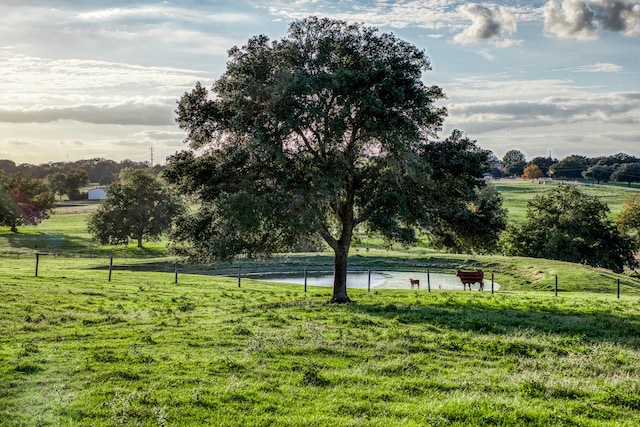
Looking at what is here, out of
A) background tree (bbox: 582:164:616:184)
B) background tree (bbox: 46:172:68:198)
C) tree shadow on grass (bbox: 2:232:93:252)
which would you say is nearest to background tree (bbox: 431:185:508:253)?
tree shadow on grass (bbox: 2:232:93:252)

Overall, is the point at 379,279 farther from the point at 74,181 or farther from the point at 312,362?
the point at 74,181

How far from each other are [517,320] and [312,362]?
1125 centimetres

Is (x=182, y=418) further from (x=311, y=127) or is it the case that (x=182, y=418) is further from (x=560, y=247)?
(x=560, y=247)

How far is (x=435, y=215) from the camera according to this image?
2834cm

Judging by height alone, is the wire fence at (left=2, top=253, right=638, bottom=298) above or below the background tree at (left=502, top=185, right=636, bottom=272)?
below

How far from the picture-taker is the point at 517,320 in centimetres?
2152

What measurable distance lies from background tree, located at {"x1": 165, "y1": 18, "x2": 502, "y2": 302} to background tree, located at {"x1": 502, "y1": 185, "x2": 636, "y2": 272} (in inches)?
1709

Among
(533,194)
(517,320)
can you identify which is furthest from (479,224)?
(533,194)

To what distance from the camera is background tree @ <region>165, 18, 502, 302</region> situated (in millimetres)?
24250

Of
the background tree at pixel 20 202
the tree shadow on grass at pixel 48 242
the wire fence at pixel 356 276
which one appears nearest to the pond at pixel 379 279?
the wire fence at pixel 356 276

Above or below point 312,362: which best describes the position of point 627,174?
above

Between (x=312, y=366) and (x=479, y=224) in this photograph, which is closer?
(x=312, y=366)

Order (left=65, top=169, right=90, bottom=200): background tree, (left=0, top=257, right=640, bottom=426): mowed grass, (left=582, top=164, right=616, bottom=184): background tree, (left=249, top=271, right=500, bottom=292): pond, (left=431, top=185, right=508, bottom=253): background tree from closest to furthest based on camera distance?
(left=0, top=257, right=640, bottom=426): mowed grass, (left=431, top=185, right=508, bottom=253): background tree, (left=249, top=271, right=500, bottom=292): pond, (left=65, top=169, right=90, bottom=200): background tree, (left=582, top=164, right=616, bottom=184): background tree

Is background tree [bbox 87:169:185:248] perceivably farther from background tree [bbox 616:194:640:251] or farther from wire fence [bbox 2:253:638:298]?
background tree [bbox 616:194:640:251]
